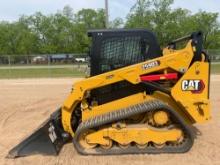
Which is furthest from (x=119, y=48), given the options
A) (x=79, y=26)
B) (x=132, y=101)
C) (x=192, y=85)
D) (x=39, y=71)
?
(x=79, y=26)

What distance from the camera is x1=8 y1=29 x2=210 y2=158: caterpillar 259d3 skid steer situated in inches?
259

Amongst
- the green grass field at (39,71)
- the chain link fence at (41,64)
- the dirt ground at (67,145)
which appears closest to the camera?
the dirt ground at (67,145)

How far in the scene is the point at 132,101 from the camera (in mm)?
7031

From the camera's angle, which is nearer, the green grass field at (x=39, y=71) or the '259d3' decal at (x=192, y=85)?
the '259d3' decal at (x=192, y=85)

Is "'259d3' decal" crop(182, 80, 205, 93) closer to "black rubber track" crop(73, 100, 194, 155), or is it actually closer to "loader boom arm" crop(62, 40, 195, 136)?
"loader boom arm" crop(62, 40, 195, 136)

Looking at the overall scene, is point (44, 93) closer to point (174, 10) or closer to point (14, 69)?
point (14, 69)

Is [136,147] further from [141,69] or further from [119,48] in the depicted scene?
[119,48]

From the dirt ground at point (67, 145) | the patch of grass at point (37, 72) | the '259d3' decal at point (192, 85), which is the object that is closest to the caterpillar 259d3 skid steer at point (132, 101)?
the '259d3' decal at point (192, 85)

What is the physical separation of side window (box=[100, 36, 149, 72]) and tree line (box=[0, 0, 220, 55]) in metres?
41.1

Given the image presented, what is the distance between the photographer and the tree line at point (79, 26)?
50.9 meters

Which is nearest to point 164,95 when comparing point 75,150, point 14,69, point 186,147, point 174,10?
point 186,147

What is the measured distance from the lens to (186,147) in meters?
6.62

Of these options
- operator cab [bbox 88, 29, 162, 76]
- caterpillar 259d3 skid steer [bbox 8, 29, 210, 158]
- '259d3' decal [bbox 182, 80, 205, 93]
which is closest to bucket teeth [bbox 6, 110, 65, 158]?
caterpillar 259d3 skid steer [bbox 8, 29, 210, 158]

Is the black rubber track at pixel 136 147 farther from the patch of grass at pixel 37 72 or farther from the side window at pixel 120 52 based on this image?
the patch of grass at pixel 37 72
